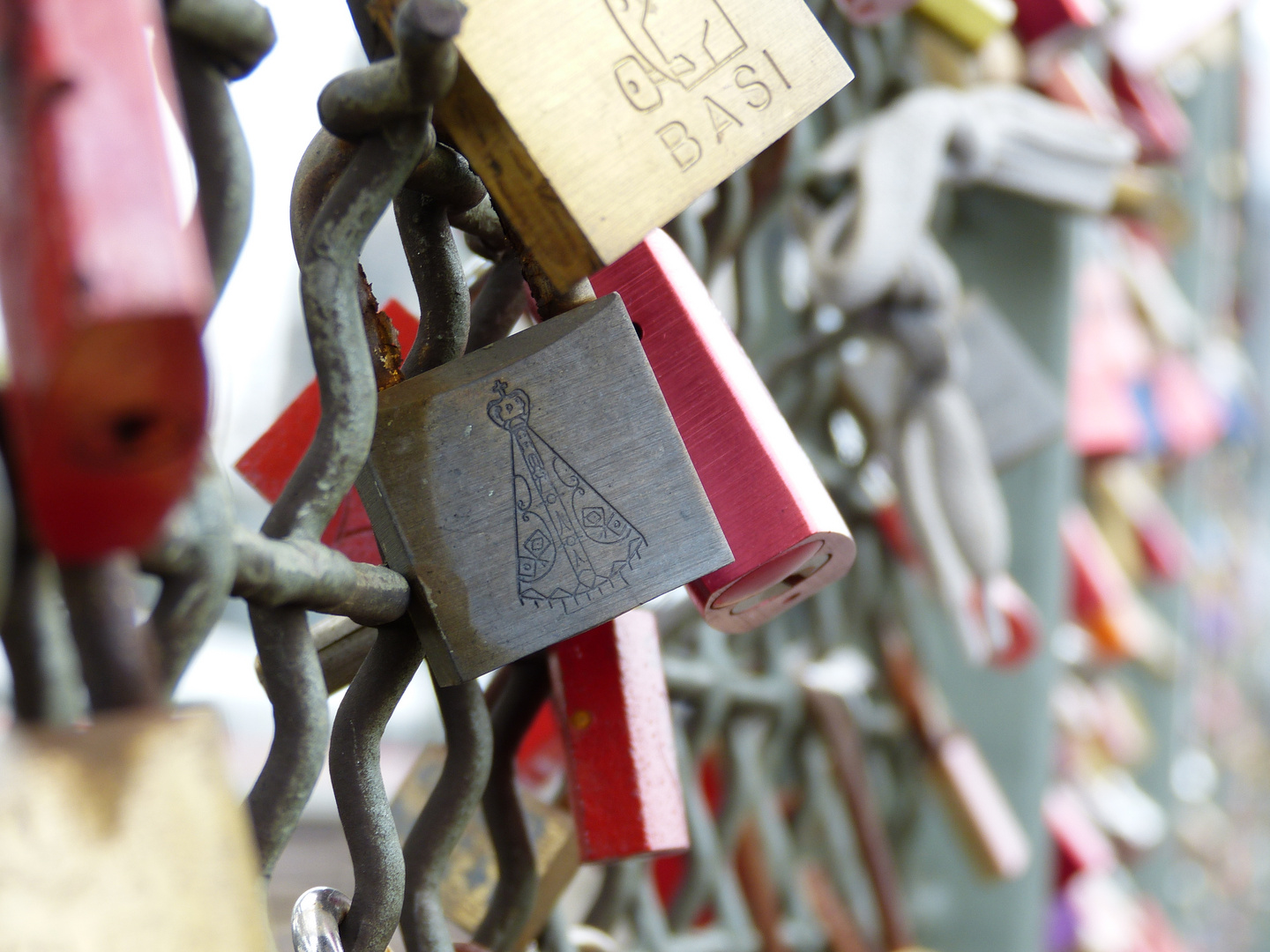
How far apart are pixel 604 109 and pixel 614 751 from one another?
0.18 m

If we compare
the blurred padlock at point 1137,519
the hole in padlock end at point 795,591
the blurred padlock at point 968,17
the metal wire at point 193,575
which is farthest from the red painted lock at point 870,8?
the blurred padlock at point 1137,519

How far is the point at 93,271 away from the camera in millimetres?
138

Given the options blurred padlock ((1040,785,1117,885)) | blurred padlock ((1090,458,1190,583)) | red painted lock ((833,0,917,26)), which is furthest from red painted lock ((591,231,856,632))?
blurred padlock ((1090,458,1190,583))

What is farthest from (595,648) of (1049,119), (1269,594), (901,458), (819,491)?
(1269,594)

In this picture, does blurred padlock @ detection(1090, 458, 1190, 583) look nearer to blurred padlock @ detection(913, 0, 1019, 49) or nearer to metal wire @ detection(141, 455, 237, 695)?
blurred padlock @ detection(913, 0, 1019, 49)

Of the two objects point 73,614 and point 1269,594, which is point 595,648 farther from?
point 1269,594

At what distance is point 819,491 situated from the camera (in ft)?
0.97

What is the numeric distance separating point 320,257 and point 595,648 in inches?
5.4

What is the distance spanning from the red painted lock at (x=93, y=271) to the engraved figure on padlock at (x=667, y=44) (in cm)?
12

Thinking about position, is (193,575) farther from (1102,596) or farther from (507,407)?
(1102,596)

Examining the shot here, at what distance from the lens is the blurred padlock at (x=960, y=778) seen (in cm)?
83

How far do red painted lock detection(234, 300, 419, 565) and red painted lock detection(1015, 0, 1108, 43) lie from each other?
0.64 meters

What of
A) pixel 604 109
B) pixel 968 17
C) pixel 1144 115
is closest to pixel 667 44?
pixel 604 109

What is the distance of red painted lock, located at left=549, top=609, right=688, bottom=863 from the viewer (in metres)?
0.32
